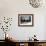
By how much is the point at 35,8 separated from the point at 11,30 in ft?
3.86

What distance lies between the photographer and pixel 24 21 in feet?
15.3

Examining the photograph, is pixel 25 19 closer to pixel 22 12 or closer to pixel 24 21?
pixel 24 21

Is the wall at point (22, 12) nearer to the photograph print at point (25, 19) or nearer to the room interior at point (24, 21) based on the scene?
the room interior at point (24, 21)

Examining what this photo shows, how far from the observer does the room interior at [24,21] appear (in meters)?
4.62

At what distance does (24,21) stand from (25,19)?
81 millimetres

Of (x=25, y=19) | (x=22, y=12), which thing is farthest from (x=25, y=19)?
(x=22, y=12)

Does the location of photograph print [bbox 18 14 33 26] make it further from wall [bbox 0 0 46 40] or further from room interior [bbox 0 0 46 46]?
wall [bbox 0 0 46 40]

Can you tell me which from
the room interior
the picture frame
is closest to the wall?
the room interior

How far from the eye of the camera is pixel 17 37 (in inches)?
183

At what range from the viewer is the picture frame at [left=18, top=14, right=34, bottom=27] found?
4.65 meters

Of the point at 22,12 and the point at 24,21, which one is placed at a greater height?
the point at 22,12

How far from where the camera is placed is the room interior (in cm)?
462

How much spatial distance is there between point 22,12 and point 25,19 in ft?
0.91

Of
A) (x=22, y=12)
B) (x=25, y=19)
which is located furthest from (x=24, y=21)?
(x=22, y=12)
